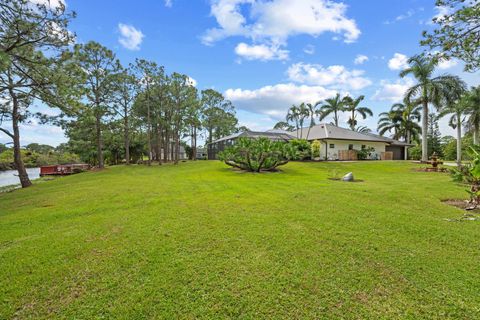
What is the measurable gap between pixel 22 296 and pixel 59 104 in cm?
825

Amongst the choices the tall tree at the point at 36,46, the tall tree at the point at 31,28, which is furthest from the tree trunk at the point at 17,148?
the tall tree at the point at 31,28

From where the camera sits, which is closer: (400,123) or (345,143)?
(345,143)

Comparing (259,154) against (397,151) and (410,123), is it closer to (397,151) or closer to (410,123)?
(397,151)

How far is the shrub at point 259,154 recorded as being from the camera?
50.9 ft

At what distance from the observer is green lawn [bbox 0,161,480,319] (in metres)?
2.54

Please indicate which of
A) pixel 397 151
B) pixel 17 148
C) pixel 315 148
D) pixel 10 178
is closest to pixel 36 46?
pixel 17 148

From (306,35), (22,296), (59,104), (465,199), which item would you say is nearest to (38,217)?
(22,296)

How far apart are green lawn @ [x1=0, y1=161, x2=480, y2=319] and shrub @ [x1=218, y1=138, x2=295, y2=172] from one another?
949 cm

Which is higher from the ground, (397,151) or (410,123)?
(410,123)

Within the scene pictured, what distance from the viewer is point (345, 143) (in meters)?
28.9

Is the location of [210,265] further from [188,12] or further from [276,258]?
[188,12]

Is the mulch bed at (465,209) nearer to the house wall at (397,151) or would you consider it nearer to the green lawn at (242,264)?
the green lawn at (242,264)

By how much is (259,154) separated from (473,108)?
22420 millimetres

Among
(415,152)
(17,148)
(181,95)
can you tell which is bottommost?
(415,152)
